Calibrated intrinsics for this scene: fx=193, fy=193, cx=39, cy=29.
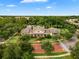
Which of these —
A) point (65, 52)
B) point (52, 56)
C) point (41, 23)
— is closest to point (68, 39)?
point (65, 52)

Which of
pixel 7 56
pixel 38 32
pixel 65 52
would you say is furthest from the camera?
pixel 38 32

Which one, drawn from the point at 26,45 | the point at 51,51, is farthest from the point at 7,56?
the point at 51,51

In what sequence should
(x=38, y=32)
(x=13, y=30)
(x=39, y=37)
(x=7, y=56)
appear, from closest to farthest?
(x=7, y=56) → (x=39, y=37) → (x=38, y=32) → (x=13, y=30)

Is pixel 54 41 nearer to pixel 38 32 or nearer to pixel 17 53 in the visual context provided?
pixel 38 32

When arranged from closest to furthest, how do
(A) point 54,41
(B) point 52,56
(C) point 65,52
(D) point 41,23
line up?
(B) point 52,56, (C) point 65,52, (A) point 54,41, (D) point 41,23

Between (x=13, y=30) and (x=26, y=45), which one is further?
(x=13, y=30)

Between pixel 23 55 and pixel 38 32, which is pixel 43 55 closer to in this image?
pixel 23 55

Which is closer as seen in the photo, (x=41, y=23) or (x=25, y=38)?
(x=25, y=38)

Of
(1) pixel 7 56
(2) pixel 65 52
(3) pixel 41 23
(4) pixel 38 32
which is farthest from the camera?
(3) pixel 41 23
